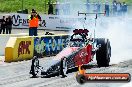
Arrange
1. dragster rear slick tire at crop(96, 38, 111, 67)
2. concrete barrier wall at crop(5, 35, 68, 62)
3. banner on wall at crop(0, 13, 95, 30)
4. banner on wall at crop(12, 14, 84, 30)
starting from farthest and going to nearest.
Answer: banner on wall at crop(12, 14, 84, 30)
banner on wall at crop(0, 13, 95, 30)
concrete barrier wall at crop(5, 35, 68, 62)
dragster rear slick tire at crop(96, 38, 111, 67)

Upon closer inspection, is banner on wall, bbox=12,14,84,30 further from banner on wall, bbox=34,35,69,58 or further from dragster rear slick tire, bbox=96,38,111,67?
dragster rear slick tire, bbox=96,38,111,67

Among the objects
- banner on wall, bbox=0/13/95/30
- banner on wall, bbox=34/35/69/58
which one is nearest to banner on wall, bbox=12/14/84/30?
banner on wall, bbox=0/13/95/30

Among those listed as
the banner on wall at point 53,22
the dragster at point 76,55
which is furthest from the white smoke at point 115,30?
the dragster at point 76,55

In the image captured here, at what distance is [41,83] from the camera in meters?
11.9

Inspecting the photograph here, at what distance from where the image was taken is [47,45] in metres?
22.4

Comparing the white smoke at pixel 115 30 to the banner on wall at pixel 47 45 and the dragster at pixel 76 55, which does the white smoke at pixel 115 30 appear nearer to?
the dragster at pixel 76 55

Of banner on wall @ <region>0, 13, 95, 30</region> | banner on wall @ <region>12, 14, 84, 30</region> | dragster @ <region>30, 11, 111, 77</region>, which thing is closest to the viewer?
dragster @ <region>30, 11, 111, 77</region>

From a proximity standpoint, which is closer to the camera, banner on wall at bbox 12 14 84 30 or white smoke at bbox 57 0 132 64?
white smoke at bbox 57 0 132 64

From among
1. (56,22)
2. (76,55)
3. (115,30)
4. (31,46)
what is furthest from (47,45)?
(56,22)

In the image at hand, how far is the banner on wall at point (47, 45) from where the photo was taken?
70.4 ft

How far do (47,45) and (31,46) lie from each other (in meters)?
1.57

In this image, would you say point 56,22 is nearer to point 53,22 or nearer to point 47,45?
point 53,22

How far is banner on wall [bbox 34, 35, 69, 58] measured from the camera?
21453 mm

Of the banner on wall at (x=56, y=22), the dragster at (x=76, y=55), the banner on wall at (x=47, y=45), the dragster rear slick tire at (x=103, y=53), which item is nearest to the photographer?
the dragster at (x=76, y=55)
